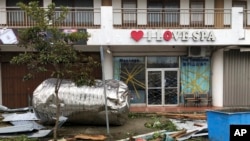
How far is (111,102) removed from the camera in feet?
39.1

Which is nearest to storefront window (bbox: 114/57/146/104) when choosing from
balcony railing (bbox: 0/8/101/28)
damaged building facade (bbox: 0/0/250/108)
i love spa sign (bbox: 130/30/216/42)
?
damaged building facade (bbox: 0/0/250/108)

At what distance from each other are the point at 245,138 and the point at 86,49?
43.6ft

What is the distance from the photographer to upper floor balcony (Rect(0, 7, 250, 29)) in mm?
17375

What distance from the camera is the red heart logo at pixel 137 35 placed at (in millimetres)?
16188

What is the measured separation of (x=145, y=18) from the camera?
58.5 ft

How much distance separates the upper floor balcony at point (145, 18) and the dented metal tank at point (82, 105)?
613 cm

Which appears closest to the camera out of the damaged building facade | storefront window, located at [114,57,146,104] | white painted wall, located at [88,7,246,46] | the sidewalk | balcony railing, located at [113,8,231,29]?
white painted wall, located at [88,7,246,46]

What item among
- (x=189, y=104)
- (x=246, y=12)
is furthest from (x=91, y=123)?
(x=246, y=12)

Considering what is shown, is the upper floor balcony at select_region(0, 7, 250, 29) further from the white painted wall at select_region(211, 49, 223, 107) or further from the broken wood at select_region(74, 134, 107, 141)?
the broken wood at select_region(74, 134, 107, 141)

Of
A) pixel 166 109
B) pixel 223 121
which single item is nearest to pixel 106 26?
pixel 166 109

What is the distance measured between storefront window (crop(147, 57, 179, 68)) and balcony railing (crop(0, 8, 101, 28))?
12.1 ft

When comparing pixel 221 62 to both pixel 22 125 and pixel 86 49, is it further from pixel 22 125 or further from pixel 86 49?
pixel 22 125

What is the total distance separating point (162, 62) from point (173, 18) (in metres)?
2.63

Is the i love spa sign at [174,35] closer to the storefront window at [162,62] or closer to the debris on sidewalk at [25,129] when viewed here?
the storefront window at [162,62]
